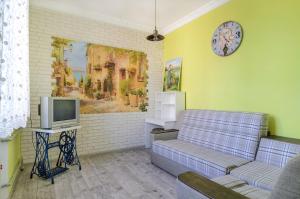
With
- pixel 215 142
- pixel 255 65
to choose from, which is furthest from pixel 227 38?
pixel 215 142

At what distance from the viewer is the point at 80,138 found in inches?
144

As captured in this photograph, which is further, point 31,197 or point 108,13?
point 108,13

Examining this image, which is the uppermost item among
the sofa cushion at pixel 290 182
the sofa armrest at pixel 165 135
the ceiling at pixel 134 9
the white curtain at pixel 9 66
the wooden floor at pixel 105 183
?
the ceiling at pixel 134 9

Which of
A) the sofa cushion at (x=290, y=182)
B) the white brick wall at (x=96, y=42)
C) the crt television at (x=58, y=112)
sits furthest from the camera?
the white brick wall at (x=96, y=42)

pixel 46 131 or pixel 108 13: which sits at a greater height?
pixel 108 13

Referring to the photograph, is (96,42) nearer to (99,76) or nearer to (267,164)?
(99,76)

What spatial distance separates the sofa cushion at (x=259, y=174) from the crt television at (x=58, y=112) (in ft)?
7.84

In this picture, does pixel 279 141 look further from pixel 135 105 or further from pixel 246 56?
pixel 135 105

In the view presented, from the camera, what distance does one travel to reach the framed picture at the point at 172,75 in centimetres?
406

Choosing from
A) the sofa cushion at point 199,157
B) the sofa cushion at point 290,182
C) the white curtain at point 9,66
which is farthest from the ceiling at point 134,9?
the sofa cushion at point 290,182

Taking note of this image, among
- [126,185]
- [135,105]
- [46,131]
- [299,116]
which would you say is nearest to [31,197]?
[46,131]

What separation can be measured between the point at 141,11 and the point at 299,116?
3041mm

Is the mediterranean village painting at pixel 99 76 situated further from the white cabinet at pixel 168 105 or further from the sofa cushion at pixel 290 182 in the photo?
the sofa cushion at pixel 290 182

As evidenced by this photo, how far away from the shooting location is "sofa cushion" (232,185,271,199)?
148 cm
